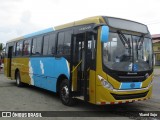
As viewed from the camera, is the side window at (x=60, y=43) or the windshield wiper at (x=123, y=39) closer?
the windshield wiper at (x=123, y=39)

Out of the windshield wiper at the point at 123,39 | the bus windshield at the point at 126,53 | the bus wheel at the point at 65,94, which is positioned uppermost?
the windshield wiper at the point at 123,39

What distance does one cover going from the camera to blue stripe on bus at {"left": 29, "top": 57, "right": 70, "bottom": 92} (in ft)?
33.7

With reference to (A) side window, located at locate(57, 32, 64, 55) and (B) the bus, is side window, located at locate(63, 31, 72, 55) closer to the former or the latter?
(B) the bus

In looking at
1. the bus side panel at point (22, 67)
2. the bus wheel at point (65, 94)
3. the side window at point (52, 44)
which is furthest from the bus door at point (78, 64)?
the bus side panel at point (22, 67)

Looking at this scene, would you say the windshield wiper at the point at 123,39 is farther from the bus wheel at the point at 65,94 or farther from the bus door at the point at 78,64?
the bus wheel at the point at 65,94

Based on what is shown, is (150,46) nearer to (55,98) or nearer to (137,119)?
(137,119)

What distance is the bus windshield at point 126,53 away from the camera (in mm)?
8195

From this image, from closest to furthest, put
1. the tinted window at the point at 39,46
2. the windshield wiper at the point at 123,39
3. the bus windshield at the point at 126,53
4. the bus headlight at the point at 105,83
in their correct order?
the bus headlight at the point at 105,83 → the bus windshield at the point at 126,53 → the windshield wiper at the point at 123,39 → the tinted window at the point at 39,46

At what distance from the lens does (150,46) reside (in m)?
9.33

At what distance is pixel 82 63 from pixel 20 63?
286 inches

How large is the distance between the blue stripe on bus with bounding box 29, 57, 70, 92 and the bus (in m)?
0.04

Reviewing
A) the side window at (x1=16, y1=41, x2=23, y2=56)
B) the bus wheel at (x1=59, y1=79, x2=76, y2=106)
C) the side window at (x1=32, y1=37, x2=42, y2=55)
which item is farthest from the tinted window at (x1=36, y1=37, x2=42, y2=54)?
the bus wheel at (x1=59, y1=79, x2=76, y2=106)

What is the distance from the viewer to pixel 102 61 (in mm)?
8117

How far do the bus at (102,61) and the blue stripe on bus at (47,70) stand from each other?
0.04 meters
